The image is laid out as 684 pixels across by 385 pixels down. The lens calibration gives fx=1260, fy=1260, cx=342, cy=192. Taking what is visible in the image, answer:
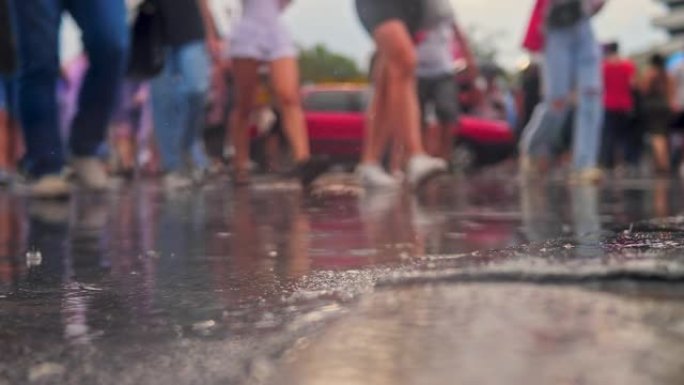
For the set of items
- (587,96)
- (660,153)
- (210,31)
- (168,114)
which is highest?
Result: (210,31)

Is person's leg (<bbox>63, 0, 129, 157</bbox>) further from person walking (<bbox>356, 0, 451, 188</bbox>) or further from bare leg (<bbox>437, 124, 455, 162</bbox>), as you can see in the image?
bare leg (<bbox>437, 124, 455, 162</bbox>)

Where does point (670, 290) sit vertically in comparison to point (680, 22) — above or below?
below

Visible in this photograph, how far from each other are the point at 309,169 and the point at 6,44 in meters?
3.51

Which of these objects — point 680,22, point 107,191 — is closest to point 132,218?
point 107,191

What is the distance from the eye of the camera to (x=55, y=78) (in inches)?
268

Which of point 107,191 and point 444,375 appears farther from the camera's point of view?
point 107,191

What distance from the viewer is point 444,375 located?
1.54m

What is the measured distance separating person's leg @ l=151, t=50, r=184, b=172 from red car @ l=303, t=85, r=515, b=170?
794 cm

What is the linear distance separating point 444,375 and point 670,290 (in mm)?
721

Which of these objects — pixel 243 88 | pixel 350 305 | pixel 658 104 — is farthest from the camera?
pixel 658 104

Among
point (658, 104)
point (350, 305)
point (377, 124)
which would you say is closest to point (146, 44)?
point (377, 124)

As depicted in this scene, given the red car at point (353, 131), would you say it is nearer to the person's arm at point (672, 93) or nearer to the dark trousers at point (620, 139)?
the dark trousers at point (620, 139)

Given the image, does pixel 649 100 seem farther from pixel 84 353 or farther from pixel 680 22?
pixel 680 22

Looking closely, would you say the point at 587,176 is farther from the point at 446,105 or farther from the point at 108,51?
the point at 108,51
